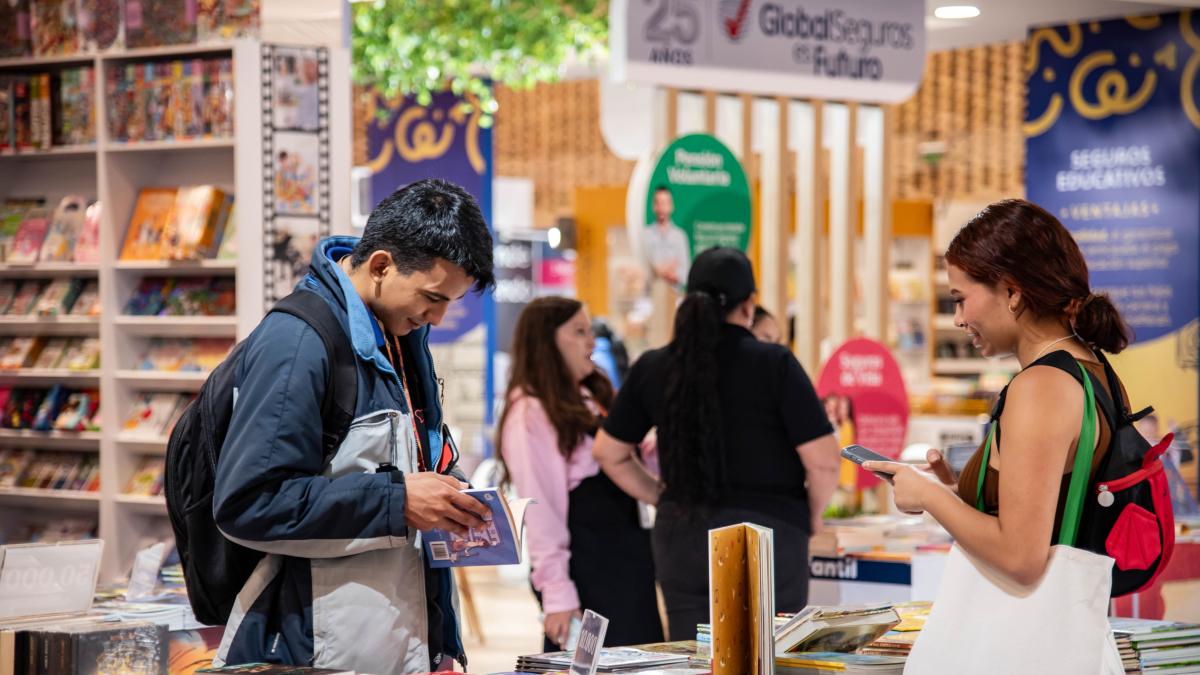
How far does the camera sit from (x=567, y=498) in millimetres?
4305

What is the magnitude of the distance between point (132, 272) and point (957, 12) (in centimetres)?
487

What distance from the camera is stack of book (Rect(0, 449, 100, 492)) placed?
5.24m

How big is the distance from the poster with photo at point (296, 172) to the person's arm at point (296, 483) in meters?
2.87

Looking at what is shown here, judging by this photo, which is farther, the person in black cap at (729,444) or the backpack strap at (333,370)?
the person in black cap at (729,444)

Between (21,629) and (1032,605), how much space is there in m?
1.69

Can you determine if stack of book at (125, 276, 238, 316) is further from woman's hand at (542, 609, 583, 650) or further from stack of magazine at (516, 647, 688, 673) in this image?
stack of magazine at (516, 647, 688, 673)

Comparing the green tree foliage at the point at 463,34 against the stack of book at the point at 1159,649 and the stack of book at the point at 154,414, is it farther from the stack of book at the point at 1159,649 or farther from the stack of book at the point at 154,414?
the stack of book at the point at 1159,649

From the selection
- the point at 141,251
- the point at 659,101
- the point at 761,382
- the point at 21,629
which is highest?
the point at 659,101

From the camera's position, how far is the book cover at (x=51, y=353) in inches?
208

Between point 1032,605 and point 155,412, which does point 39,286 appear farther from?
point 1032,605

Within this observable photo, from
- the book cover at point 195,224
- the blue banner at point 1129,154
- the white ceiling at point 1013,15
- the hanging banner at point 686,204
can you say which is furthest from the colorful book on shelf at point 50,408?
the blue banner at point 1129,154

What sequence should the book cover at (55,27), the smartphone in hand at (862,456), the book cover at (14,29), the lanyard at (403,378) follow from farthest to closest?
the book cover at (14,29) → the book cover at (55,27) → the lanyard at (403,378) → the smartphone in hand at (862,456)

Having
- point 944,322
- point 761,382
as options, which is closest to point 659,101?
point 761,382

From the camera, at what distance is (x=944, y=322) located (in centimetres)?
1223
